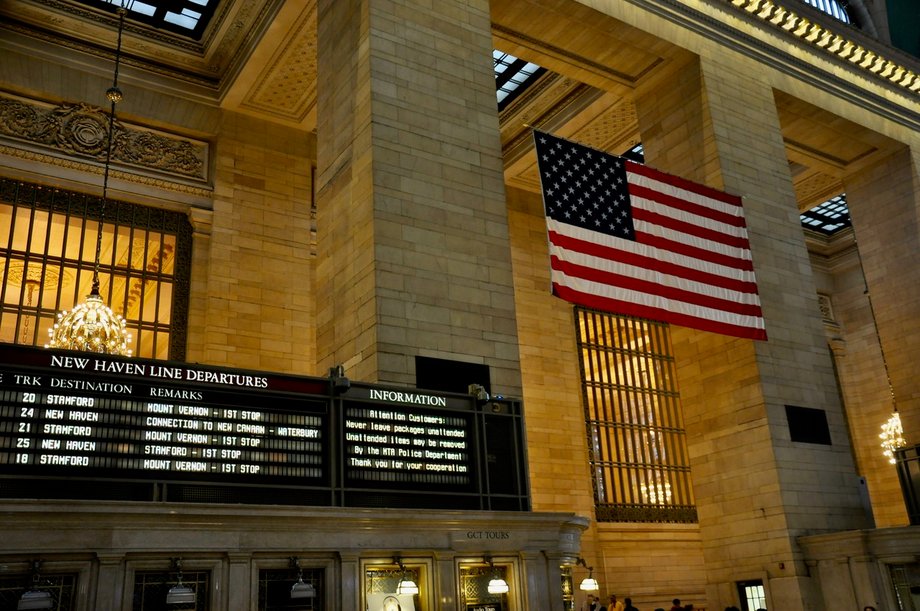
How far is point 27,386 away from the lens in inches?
270

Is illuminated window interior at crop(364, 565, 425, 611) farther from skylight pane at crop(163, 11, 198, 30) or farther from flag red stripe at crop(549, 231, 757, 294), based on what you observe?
skylight pane at crop(163, 11, 198, 30)

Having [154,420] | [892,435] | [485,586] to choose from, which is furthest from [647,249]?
[892,435]

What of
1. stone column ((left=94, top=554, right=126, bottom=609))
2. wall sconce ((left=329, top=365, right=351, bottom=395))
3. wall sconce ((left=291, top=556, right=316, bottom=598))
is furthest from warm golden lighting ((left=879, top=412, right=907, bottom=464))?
stone column ((left=94, top=554, right=126, bottom=609))

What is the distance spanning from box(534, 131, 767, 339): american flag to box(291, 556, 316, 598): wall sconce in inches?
228

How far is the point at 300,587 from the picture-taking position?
7.01 meters

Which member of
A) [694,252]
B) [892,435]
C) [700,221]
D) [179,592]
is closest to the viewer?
[179,592]

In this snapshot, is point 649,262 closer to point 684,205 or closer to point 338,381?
point 684,205

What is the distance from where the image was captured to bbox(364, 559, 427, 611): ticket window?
24.8 ft

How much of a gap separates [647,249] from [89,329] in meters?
8.09

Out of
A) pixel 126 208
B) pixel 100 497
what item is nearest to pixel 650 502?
pixel 126 208

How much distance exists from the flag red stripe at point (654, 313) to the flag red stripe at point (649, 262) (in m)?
0.66

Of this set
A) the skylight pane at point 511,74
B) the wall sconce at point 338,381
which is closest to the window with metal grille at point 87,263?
the skylight pane at point 511,74

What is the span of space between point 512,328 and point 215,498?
16.8ft

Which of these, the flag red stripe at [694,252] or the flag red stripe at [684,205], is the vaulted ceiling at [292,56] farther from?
the flag red stripe at [694,252]
